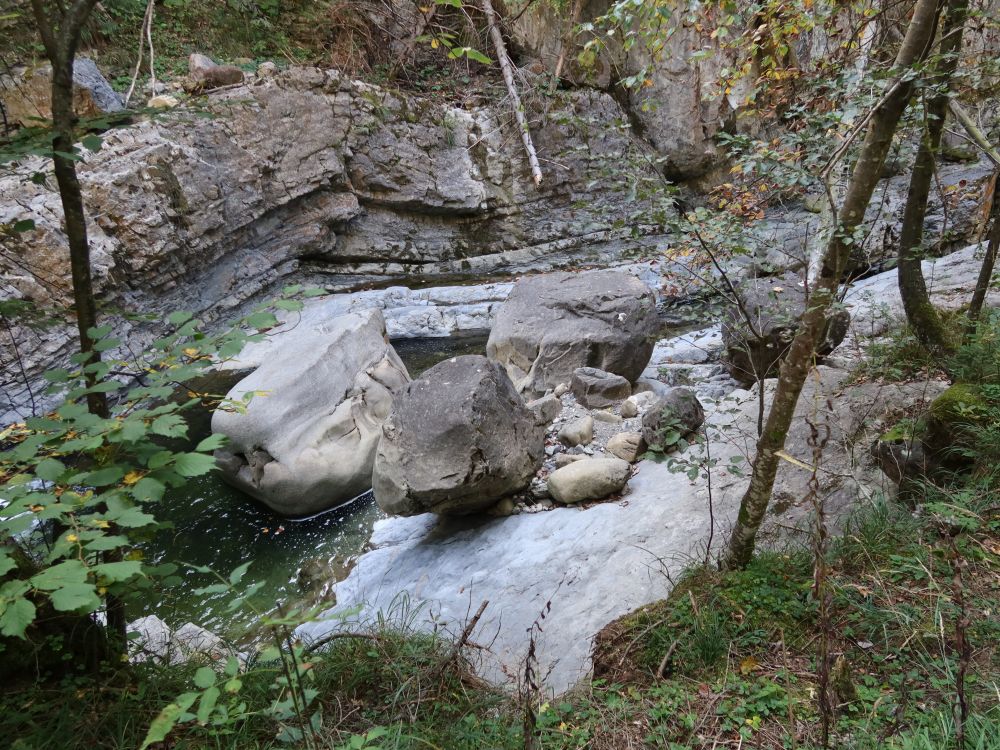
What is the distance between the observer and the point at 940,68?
2902 mm

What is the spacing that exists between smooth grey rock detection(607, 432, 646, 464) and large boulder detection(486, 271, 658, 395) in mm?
1547

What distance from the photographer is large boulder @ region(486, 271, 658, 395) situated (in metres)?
6.53

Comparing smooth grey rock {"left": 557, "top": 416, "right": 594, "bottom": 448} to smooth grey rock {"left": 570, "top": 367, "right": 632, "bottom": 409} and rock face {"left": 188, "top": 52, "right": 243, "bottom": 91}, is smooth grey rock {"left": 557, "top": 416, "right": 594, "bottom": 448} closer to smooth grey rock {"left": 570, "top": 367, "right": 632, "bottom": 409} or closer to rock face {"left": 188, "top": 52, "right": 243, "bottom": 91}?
smooth grey rock {"left": 570, "top": 367, "right": 632, "bottom": 409}

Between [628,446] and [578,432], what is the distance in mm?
613

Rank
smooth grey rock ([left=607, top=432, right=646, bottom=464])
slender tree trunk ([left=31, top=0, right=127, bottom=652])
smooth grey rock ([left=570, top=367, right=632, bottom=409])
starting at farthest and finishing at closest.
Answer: smooth grey rock ([left=570, top=367, right=632, bottom=409])
smooth grey rock ([left=607, top=432, right=646, bottom=464])
slender tree trunk ([left=31, top=0, right=127, bottom=652])

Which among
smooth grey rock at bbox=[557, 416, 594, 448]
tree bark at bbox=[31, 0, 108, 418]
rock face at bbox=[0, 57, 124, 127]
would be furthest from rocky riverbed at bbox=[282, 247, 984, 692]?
rock face at bbox=[0, 57, 124, 127]

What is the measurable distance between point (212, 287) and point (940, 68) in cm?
1000

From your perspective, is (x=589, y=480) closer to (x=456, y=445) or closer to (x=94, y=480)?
(x=456, y=445)

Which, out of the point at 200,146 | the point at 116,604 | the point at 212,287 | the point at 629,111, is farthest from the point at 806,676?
the point at 629,111

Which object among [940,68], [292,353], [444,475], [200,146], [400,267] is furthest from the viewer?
[400,267]

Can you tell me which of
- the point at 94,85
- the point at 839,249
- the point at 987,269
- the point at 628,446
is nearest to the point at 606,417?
the point at 628,446

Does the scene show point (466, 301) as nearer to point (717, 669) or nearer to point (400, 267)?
point (400, 267)

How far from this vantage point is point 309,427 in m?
5.65

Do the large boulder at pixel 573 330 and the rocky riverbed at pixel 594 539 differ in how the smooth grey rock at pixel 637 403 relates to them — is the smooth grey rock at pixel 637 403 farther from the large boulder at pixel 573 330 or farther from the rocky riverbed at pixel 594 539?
the rocky riverbed at pixel 594 539
